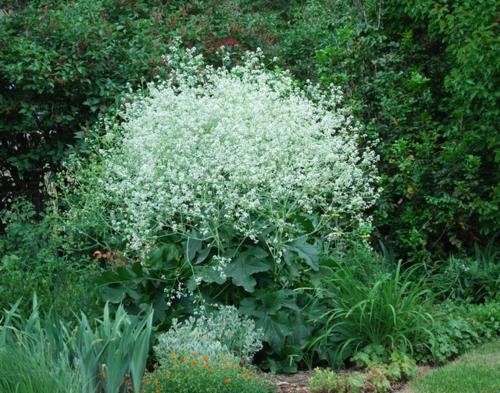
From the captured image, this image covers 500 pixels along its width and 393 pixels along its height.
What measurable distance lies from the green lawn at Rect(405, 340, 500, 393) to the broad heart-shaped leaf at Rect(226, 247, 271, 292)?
4.40 feet

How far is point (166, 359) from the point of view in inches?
214

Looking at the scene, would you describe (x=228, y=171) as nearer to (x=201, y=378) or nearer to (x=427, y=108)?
(x=201, y=378)

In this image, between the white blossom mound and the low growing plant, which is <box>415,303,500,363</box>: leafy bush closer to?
the low growing plant

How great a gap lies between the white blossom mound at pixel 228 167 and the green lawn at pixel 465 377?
1414 mm

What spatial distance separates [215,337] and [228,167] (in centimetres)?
123

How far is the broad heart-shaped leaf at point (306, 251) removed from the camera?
6.14m

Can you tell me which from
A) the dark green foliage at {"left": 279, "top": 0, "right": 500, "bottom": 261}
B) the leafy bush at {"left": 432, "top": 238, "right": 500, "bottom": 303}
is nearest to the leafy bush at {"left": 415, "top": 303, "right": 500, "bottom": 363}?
the leafy bush at {"left": 432, "top": 238, "right": 500, "bottom": 303}

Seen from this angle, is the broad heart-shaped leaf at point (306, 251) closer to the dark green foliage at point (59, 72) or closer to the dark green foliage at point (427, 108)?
the dark green foliage at point (427, 108)

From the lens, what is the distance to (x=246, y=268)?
599 centimetres

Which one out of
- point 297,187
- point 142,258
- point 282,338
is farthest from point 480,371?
point 142,258

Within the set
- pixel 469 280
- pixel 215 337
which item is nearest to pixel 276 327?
pixel 215 337

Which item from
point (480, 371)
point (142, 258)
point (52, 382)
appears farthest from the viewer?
point (142, 258)

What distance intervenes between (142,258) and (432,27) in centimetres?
408

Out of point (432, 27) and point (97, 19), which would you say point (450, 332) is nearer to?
point (432, 27)
